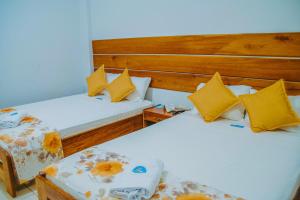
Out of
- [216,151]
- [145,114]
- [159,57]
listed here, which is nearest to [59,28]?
[159,57]

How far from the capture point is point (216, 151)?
1.66m

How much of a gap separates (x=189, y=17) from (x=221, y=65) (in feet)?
2.41

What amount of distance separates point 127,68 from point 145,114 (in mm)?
956

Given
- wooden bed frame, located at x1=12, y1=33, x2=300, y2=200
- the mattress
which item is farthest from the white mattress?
the mattress

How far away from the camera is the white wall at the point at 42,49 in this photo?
327 cm

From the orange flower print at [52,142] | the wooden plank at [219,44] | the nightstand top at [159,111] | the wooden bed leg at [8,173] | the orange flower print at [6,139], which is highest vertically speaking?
the wooden plank at [219,44]

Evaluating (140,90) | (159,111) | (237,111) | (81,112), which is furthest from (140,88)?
(237,111)

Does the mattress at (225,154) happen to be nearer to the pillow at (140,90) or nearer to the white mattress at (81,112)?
the white mattress at (81,112)

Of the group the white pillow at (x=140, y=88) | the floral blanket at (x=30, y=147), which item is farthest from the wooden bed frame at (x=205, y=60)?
the floral blanket at (x=30, y=147)

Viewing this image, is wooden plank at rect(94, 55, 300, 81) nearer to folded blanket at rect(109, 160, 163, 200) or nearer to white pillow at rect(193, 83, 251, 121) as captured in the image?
white pillow at rect(193, 83, 251, 121)

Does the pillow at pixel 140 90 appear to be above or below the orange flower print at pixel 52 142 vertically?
above

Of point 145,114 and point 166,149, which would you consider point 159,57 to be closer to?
point 145,114

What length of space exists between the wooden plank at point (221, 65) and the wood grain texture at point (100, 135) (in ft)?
2.62

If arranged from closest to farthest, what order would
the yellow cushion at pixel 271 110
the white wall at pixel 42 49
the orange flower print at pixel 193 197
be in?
the orange flower print at pixel 193 197 < the yellow cushion at pixel 271 110 < the white wall at pixel 42 49
